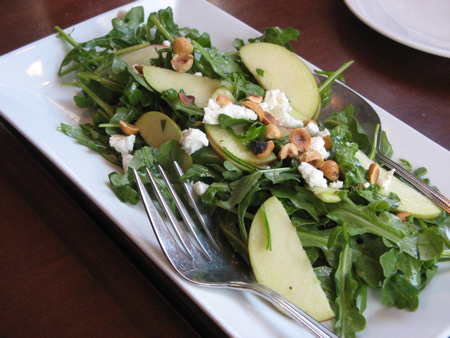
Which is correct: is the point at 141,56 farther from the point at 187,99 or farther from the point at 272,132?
the point at 272,132

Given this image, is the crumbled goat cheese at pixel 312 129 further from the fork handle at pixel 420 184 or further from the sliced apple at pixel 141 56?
the sliced apple at pixel 141 56

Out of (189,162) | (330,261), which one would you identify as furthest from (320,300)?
(189,162)

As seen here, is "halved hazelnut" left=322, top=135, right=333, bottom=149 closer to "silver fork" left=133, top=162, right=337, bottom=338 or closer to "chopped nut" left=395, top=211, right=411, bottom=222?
"chopped nut" left=395, top=211, right=411, bottom=222

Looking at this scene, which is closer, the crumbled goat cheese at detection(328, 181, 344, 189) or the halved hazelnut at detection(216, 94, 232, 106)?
the crumbled goat cheese at detection(328, 181, 344, 189)

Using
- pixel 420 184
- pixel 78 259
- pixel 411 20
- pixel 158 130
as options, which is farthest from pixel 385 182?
pixel 411 20

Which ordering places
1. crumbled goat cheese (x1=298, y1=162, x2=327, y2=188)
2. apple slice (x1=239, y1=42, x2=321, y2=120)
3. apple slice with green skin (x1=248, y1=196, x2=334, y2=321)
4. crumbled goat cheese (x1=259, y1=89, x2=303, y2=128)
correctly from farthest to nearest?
apple slice (x1=239, y1=42, x2=321, y2=120) → crumbled goat cheese (x1=259, y1=89, x2=303, y2=128) → crumbled goat cheese (x1=298, y1=162, x2=327, y2=188) → apple slice with green skin (x1=248, y1=196, x2=334, y2=321)

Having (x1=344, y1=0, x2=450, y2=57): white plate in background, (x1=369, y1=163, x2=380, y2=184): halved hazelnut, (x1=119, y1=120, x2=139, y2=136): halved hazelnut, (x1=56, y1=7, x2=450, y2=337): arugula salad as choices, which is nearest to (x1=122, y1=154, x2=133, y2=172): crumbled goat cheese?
(x1=56, y1=7, x2=450, y2=337): arugula salad
